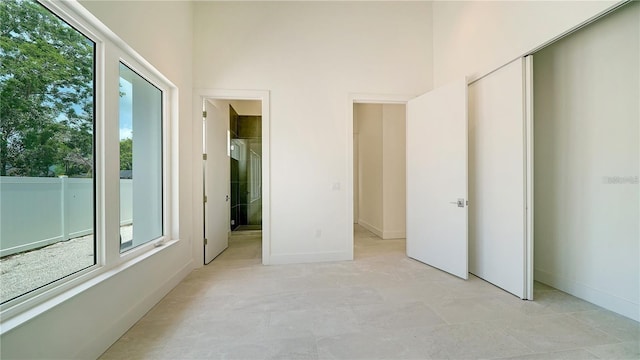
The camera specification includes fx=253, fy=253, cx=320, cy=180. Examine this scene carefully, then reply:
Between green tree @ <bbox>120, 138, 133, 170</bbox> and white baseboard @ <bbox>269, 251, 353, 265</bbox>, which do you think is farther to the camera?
white baseboard @ <bbox>269, 251, 353, 265</bbox>

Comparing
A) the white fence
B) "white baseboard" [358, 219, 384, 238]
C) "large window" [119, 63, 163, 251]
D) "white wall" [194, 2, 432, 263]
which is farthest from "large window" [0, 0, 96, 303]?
"white baseboard" [358, 219, 384, 238]

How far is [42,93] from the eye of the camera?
141cm

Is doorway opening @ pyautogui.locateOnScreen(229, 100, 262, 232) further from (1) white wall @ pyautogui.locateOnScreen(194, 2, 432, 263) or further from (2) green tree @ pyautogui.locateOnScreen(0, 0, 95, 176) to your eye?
(2) green tree @ pyautogui.locateOnScreen(0, 0, 95, 176)

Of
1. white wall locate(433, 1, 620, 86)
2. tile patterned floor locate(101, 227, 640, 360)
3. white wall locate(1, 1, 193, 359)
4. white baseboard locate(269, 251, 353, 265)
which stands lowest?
tile patterned floor locate(101, 227, 640, 360)

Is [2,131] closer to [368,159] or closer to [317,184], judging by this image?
[317,184]

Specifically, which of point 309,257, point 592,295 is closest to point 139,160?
point 309,257

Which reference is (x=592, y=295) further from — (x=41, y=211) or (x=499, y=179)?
(x=41, y=211)

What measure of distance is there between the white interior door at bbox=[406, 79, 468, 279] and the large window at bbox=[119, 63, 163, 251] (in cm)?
319

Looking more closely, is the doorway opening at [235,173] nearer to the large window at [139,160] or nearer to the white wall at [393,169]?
the large window at [139,160]

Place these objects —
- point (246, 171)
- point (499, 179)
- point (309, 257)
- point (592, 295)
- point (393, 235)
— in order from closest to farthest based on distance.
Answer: point (592, 295), point (499, 179), point (309, 257), point (393, 235), point (246, 171)

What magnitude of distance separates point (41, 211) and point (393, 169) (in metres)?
4.70

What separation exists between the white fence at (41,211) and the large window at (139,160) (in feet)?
1.23

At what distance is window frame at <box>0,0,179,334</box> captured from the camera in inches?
52.6

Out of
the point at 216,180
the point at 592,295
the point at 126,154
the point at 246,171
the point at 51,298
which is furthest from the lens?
the point at 246,171
